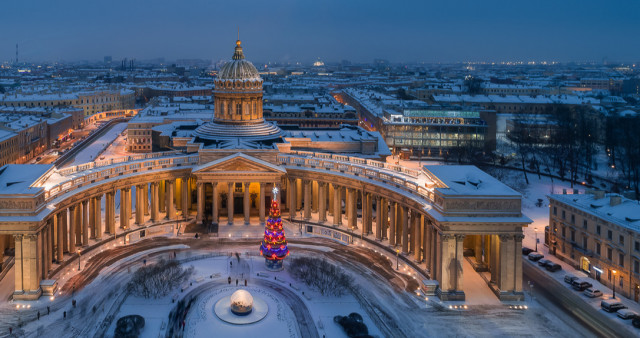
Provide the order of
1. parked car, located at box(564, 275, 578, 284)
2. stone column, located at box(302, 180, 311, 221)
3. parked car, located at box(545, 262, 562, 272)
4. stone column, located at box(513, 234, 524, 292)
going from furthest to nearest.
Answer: stone column, located at box(302, 180, 311, 221)
parked car, located at box(545, 262, 562, 272)
parked car, located at box(564, 275, 578, 284)
stone column, located at box(513, 234, 524, 292)

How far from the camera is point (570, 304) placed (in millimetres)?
57062

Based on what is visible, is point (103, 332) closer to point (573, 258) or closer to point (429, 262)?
point (429, 262)

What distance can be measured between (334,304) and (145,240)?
1141 inches

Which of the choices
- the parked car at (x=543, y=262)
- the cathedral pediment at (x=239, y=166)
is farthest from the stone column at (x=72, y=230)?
the parked car at (x=543, y=262)

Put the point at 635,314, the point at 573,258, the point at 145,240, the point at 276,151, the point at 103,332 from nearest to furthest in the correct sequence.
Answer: the point at 103,332, the point at 635,314, the point at 573,258, the point at 145,240, the point at 276,151

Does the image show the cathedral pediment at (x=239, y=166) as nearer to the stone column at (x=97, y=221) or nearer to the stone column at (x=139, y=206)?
the stone column at (x=139, y=206)

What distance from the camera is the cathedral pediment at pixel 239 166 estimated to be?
80062 mm

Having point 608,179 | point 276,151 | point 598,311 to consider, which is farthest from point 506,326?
point 608,179

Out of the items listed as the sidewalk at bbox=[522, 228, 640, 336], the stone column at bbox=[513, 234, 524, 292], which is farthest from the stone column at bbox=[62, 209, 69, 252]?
the sidewalk at bbox=[522, 228, 640, 336]

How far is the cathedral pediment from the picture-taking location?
3152 inches

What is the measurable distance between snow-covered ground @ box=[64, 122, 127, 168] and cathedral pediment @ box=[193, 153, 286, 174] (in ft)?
177

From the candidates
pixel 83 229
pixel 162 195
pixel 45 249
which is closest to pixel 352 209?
pixel 162 195

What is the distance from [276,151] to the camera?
8325cm

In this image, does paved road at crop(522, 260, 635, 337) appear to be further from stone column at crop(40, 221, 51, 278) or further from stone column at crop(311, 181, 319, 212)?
stone column at crop(40, 221, 51, 278)
